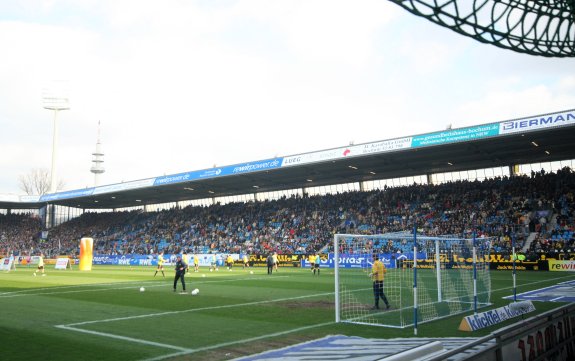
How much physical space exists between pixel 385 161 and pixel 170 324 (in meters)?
32.8

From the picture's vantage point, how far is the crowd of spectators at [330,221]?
123 feet

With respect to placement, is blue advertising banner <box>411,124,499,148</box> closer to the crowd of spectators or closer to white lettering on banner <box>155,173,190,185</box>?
the crowd of spectators

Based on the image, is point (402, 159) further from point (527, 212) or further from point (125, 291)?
point (125, 291)

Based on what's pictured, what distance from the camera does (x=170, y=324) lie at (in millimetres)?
13141

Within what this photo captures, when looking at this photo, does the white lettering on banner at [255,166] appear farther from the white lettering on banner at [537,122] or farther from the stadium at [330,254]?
the white lettering on banner at [537,122]

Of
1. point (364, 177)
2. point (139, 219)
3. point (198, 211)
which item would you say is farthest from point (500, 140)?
point (139, 219)

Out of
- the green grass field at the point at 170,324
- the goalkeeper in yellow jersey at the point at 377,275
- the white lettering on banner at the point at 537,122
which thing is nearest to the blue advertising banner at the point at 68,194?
the green grass field at the point at 170,324

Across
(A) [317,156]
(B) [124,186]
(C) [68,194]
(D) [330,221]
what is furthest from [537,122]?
(C) [68,194]

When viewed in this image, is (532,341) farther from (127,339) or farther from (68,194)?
(68,194)

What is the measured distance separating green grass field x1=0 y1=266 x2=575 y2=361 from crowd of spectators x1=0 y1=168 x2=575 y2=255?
57.6 feet

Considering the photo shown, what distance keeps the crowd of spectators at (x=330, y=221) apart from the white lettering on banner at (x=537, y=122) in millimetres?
8269

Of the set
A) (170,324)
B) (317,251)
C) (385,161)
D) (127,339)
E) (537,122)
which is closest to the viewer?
(127,339)

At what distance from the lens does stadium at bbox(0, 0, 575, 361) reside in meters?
9.88

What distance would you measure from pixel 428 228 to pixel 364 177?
11.4 metres
